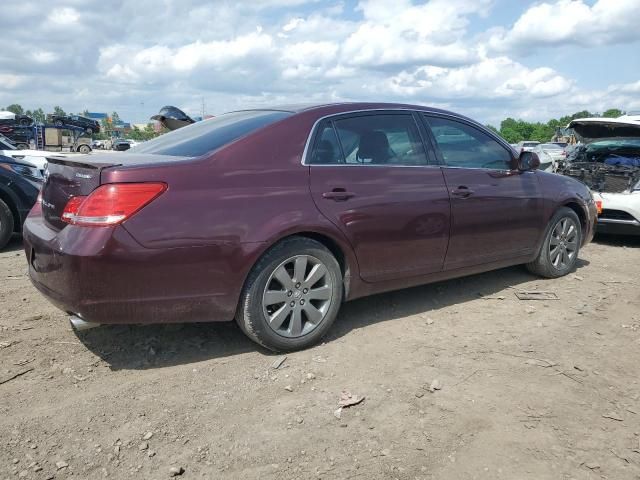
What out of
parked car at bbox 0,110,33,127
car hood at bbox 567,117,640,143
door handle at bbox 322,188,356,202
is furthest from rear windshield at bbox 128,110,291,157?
parked car at bbox 0,110,33,127

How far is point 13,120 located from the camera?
1390 inches

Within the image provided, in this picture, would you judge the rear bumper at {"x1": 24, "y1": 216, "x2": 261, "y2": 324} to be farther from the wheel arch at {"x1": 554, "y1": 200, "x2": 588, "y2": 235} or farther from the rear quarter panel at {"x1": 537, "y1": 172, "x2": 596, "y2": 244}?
the wheel arch at {"x1": 554, "y1": 200, "x2": 588, "y2": 235}

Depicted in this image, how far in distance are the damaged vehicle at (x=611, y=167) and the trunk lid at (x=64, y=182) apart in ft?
21.5

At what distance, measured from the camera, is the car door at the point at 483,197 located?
4465 mm

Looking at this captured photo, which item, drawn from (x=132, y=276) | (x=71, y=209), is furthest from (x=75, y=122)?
(x=132, y=276)

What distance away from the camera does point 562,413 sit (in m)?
3.00

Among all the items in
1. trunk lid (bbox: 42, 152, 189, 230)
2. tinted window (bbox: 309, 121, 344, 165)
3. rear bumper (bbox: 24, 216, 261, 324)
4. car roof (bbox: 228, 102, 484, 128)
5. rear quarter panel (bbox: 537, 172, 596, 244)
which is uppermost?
car roof (bbox: 228, 102, 484, 128)

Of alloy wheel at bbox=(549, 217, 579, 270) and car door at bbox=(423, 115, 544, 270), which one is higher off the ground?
car door at bbox=(423, 115, 544, 270)

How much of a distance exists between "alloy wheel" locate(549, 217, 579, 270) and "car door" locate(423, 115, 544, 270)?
1.20 ft

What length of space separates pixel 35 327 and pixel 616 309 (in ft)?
15.3

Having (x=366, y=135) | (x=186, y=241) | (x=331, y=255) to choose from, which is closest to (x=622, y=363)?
(x=331, y=255)

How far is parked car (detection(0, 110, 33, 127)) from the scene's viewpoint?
34.7 metres

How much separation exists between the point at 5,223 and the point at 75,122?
35.0 metres

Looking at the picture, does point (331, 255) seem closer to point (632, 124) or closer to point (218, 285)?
point (218, 285)
